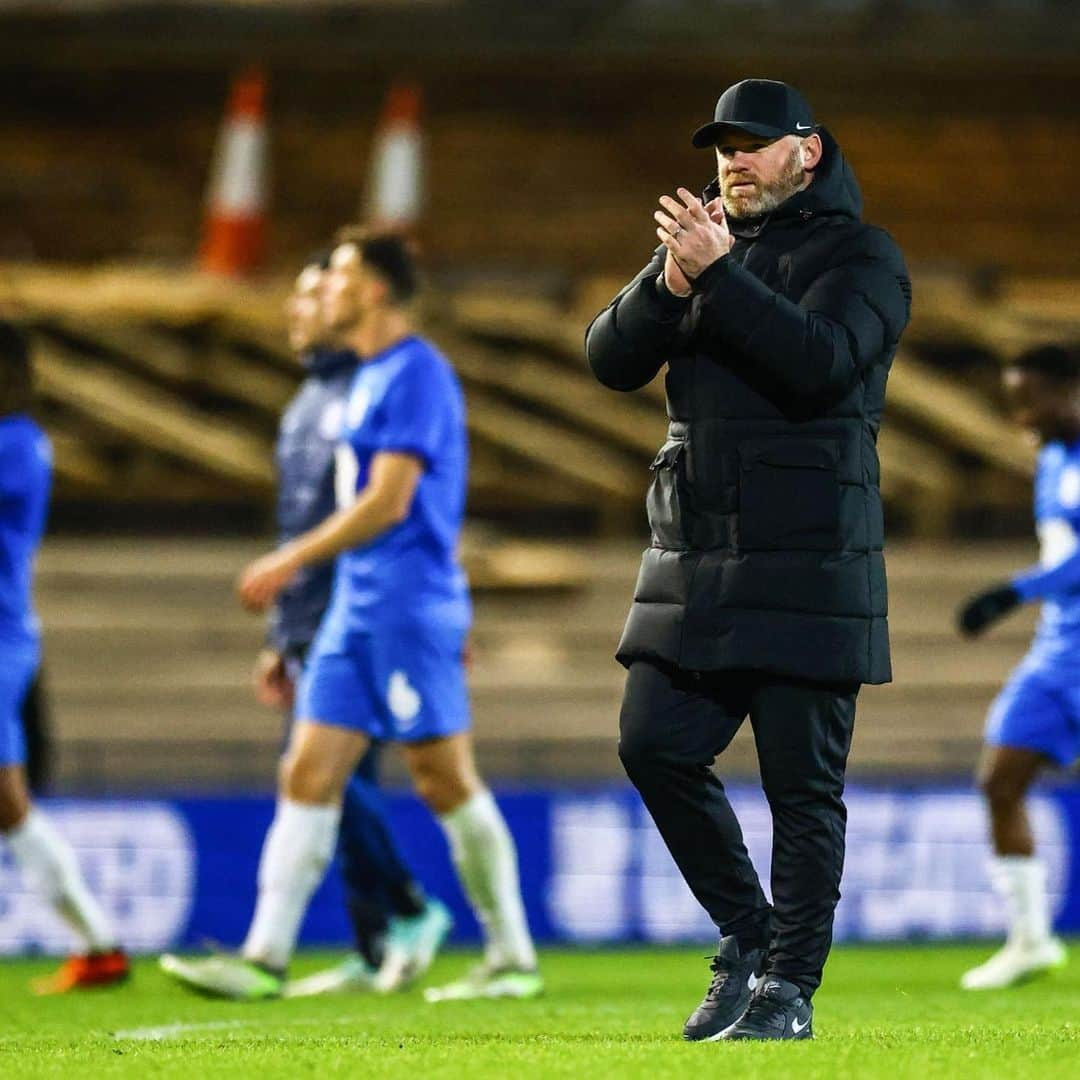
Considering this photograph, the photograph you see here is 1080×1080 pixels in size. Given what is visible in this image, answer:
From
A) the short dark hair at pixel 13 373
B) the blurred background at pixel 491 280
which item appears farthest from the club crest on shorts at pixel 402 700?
the blurred background at pixel 491 280

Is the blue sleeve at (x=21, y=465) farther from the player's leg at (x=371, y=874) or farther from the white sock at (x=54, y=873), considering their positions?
the player's leg at (x=371, y=874)

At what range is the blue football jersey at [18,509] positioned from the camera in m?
7.60

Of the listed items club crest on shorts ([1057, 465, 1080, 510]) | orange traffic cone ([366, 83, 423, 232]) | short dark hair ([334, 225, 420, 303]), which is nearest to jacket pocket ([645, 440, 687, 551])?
short dark hair ([334, 225, 420, 303])

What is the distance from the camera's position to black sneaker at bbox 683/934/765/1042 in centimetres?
516

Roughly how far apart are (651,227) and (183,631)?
14.9 ft

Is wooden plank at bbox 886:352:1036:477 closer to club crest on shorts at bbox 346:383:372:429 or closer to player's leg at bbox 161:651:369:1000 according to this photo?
club crest on shorts at bbox 346:383:372:429

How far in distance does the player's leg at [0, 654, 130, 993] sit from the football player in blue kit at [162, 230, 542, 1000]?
0.84m

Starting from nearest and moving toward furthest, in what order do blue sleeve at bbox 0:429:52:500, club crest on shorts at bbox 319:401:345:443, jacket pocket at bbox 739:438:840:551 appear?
jacket pocket at bbox 739:438:840:551, blue sleeve at bbox 0:429:52:500, club crest on shorts at bbox 319:401:345:443

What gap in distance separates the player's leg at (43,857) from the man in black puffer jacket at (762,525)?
304 centimetres

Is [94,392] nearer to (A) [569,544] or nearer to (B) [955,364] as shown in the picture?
(A) [569,544]

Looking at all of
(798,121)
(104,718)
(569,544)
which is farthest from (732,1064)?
(569,544)

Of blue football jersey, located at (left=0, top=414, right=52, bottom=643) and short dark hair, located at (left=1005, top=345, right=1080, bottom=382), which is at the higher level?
short dark hair, located at (left=1005, top=345, right=1080, bottom=382)

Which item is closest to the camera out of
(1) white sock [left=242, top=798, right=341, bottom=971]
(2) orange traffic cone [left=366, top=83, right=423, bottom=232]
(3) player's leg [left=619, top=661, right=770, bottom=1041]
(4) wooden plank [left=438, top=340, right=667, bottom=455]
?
(3) player's leg [left=619, top=661, right=770, bottom=1041]

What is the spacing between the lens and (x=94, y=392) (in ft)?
48.3
